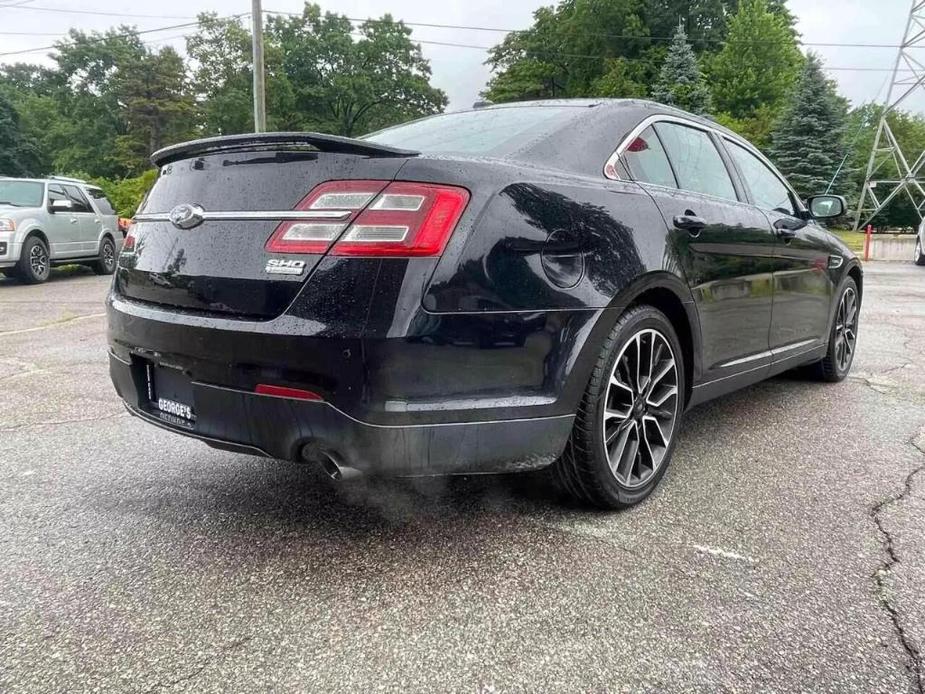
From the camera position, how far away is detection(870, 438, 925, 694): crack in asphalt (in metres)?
1.74

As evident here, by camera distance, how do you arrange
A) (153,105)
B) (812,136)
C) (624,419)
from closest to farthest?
(624,419) → (812,136) → (153,105)

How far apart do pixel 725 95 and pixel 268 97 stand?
3068 centimetres

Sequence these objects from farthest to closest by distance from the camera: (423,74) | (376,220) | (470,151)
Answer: (423,74)
(470,151)
(376,220)

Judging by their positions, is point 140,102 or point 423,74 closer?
point 140,102

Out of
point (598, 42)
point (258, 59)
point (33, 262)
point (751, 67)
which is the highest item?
point (598, 42)

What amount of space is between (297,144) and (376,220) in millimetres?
394

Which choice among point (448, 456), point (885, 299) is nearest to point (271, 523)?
point (448, 456)

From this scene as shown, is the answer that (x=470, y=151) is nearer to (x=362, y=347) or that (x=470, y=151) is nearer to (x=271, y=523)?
(x=362, y=347)

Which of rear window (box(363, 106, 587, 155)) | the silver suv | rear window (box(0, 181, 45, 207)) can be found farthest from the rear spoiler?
rear window (box(0, 181, 45, 207))

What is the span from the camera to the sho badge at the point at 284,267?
2.04 m

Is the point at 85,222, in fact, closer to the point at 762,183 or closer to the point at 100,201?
the point at 100,201

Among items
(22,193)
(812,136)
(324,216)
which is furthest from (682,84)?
(324,216)

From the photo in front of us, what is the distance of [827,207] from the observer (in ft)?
14.6

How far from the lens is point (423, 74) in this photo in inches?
2094
